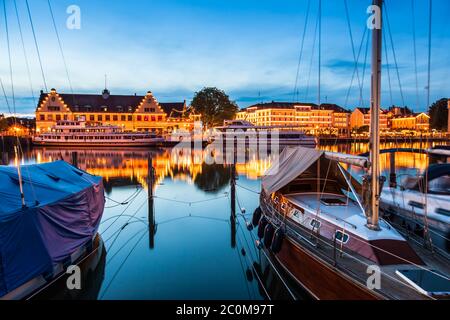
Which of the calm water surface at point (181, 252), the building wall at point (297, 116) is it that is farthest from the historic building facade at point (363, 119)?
the calm water surface at point (181, 252)

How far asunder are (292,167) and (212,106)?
85434mm

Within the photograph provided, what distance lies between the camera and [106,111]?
274 ft

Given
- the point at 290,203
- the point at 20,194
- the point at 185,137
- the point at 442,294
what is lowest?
the point at 442,294

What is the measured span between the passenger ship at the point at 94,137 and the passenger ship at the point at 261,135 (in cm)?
1547

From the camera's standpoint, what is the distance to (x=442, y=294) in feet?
18.1

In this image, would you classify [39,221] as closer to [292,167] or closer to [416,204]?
[292,167]

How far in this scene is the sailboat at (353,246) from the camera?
6105 millimetres

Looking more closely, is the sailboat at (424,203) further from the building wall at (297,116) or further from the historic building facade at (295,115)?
the building wall at (297,116)

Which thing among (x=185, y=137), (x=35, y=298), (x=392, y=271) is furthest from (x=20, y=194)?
(x=185, y=137)

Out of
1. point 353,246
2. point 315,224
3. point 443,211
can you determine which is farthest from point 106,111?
point 353,246

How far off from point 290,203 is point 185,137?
2748 inches

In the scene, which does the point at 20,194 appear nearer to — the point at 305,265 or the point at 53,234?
the point at 53,234

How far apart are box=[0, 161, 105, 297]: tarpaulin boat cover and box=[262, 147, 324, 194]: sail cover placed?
653 centimetres

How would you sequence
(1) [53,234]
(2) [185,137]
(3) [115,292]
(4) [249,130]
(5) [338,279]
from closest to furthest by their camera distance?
1. (5) [338,279]
2. (1) [53,234]
3. (3) [115,292]
4. (4) [249,130]
5. (2) [185,137]
